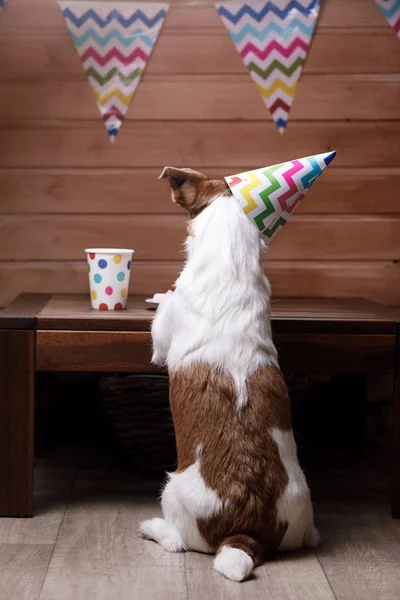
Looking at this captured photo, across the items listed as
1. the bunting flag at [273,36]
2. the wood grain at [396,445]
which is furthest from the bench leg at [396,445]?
the bunting flag at [273,36]

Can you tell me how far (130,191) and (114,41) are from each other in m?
0.48

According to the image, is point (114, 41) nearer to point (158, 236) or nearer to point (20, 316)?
point (158, 236)

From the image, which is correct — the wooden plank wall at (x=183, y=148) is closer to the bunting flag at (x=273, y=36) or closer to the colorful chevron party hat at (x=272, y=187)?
the bunting flag at (x=273, y=36)

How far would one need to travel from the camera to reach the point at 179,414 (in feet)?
6.25

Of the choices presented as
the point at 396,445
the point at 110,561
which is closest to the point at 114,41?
the point at 396,445

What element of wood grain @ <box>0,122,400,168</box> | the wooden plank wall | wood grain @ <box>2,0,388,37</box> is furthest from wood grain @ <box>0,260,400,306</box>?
wood grain @ <box>2,0,388,37</box>

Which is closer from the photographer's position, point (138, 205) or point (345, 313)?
point (345, 313)

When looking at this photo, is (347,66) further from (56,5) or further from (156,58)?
(56,5)

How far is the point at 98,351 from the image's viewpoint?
2.13 metres

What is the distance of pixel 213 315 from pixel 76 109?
3.84 feet

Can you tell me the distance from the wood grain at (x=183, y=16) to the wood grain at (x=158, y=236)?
0.61 meters

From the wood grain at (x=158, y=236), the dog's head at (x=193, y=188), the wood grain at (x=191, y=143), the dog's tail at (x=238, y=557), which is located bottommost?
the dog's tail at (x=238, y=557)

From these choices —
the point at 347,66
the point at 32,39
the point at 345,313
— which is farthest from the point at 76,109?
the point at 345,313

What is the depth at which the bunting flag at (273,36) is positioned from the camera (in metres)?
2.68
